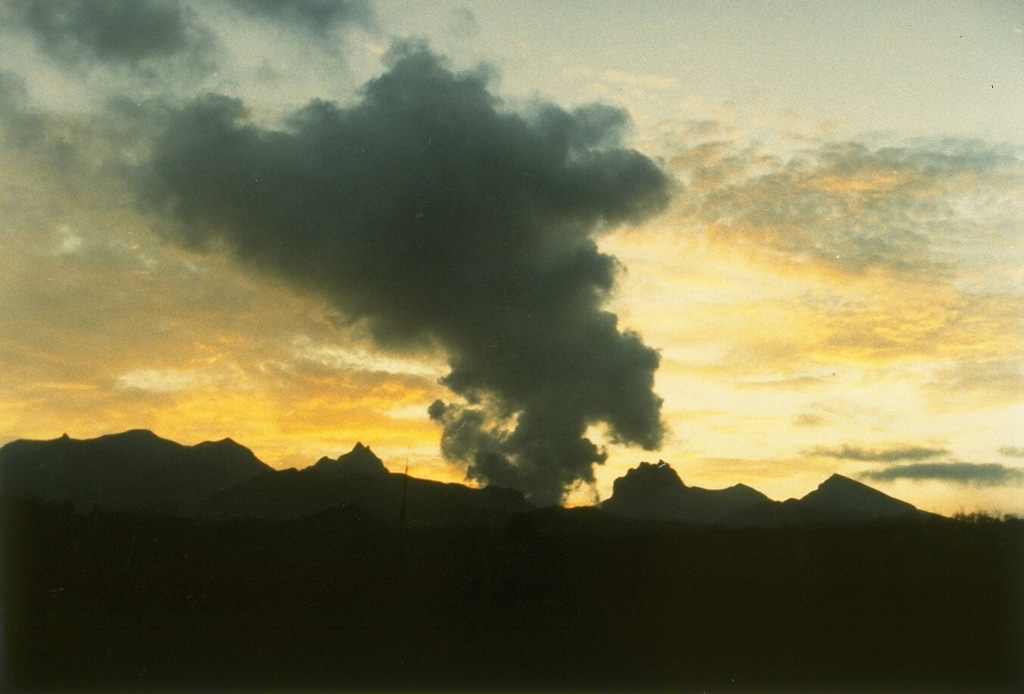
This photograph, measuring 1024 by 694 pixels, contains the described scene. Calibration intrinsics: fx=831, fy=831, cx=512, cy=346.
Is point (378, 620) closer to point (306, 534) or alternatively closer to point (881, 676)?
point (306, 534)

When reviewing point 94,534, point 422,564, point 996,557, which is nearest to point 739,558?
point 996,557

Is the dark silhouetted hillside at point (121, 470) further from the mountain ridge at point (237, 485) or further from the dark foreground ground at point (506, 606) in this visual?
the dark foreground ground at point (506, 606)

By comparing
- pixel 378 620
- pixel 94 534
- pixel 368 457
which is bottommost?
pixel 378 620

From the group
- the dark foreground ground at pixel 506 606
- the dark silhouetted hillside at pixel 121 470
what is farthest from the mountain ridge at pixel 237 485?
the dark foreground ground at pixel 506 606

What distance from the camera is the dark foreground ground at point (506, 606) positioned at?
80.0 feet

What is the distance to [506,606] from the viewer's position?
47.3m

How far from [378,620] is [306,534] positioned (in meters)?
12.5

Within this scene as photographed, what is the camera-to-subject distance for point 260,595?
43.3 metres

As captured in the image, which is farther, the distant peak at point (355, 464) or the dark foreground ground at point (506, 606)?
the distant peak at point (355, 464)

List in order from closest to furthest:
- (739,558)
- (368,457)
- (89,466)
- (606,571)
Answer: (739,558) < (606,571) < (89,466) < (368,457)

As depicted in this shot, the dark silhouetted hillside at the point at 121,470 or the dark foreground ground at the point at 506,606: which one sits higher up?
the dark silhouetted hillside at the point at 121,470

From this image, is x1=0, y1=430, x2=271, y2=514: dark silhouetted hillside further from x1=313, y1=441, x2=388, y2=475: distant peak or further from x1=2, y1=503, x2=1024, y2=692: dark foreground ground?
x1=2, y1=503, x2=1024, y2=692: dark foreground ground

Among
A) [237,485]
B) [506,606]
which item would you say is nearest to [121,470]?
[237,485]

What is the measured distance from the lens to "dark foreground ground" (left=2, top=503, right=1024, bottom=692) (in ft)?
80.0
